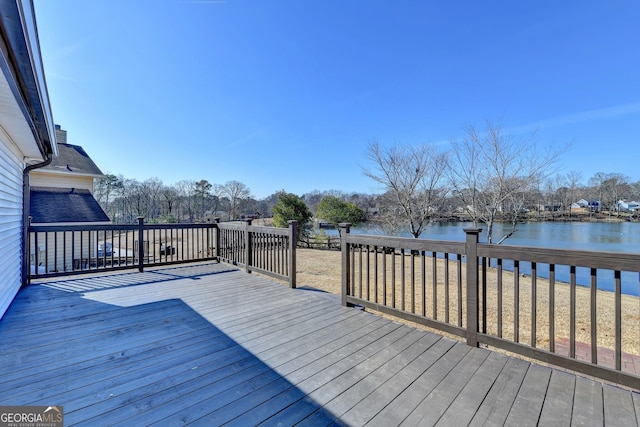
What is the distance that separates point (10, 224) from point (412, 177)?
12.5 m

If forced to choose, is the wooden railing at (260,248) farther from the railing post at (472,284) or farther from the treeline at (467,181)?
the treeline at (467,181)

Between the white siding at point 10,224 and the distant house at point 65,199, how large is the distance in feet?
19.2

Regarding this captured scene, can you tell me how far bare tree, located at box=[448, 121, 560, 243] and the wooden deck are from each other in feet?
30.8

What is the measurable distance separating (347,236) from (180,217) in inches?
1158

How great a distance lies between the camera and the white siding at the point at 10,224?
2877 millimetres

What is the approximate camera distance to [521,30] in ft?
23.3

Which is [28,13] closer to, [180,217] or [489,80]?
[489,80]

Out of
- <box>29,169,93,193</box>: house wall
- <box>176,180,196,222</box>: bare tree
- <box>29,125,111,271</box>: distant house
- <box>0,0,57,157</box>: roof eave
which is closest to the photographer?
<box>0,0,57,157</box>: roof eave

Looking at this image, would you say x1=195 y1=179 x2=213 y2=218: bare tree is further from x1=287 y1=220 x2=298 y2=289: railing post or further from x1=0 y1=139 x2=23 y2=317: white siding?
x1=287 y1=220 x2=298 y2=289: railing post

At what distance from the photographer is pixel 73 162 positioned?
35.2ft

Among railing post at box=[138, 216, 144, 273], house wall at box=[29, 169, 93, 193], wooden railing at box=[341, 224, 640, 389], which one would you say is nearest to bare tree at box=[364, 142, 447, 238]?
Answer: wooden railing at box=[341, 224, 640, 389]

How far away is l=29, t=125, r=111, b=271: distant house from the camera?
909cm

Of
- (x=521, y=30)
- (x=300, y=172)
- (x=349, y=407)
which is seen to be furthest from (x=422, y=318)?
(x=300, y=172)

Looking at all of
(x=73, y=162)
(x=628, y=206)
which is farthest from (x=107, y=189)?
(x=628, y=206)
